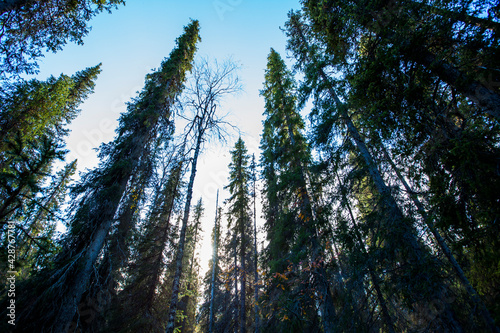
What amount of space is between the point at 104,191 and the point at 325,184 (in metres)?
9.30

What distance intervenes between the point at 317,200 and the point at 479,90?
6.05 meters

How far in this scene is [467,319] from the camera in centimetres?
352

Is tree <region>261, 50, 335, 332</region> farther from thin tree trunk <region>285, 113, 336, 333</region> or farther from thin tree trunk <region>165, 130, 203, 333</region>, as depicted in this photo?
thin tree trunk <region>165, 130, 203, 333</region>

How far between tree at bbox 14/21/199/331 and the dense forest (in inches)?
2.3

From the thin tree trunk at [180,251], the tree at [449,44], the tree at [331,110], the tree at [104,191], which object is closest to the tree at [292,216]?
the tree at [331,110]

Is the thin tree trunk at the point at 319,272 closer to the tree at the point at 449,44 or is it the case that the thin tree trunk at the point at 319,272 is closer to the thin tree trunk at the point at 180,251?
the thin tree trunk at the point at 180,251

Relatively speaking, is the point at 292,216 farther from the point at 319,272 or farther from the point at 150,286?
the point at 150,286

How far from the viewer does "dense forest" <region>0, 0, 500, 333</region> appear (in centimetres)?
331

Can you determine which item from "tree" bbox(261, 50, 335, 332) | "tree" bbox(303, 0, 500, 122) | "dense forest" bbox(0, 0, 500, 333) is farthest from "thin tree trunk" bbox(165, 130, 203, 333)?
"tree" bbox(303, 0, 500, 122)

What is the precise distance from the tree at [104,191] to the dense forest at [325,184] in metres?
0.06

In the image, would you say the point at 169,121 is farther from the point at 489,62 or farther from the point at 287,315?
the point at 489,62

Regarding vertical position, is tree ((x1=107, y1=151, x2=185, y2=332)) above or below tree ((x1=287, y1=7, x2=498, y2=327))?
below

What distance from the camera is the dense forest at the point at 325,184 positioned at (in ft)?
10.9

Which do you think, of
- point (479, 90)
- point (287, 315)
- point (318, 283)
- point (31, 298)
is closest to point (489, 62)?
point (479, 90)
